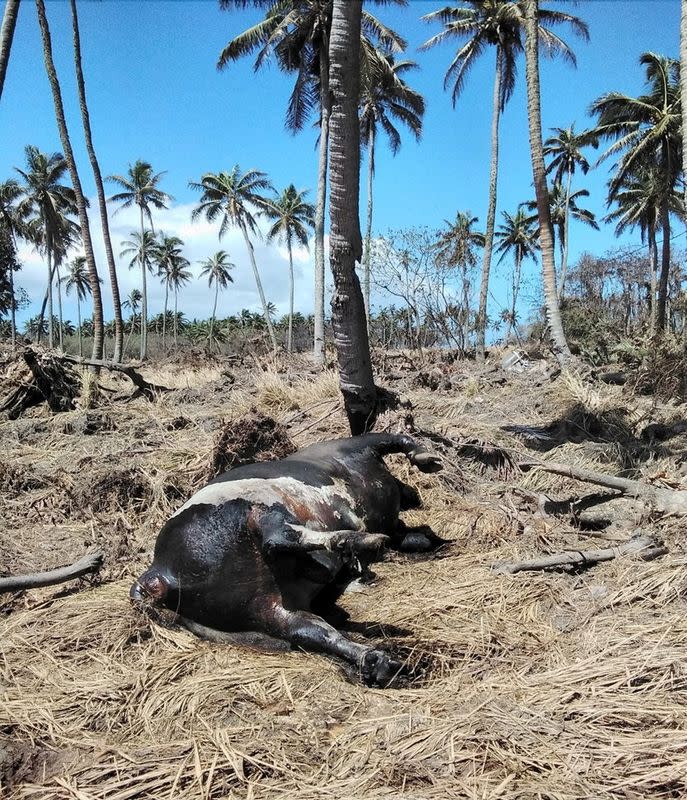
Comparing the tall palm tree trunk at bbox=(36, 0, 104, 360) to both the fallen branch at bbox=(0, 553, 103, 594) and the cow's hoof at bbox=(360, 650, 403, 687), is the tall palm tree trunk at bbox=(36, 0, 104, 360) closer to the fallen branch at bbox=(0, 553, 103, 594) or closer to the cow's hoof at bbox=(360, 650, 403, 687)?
the fallen branch at bbox=(0, 553, 103, 594)

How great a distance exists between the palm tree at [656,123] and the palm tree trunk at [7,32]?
24.4 m

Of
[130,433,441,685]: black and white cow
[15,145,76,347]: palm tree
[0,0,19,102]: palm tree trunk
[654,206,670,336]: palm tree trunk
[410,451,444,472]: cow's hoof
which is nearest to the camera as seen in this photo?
[130,433,441,685]: black and white cow

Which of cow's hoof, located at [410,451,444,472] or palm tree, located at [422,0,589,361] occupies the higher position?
palm tree, located at [422,0,589,361]

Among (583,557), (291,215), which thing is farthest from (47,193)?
(583,557)

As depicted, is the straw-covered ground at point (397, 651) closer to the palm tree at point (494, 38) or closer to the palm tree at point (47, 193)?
the palm tree at point (494, 38)

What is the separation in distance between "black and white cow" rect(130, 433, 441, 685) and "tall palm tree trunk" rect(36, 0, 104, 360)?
14394mm

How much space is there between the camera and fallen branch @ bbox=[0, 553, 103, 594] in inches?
138

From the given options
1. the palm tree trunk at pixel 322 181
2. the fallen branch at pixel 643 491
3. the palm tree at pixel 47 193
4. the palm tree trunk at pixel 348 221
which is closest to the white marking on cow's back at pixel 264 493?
the fallen branch at pixel 643 491

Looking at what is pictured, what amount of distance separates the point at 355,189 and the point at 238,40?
17485 mm

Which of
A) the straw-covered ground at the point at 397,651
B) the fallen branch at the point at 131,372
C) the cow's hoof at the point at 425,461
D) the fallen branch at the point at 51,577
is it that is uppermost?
the fallen branch at the point at 131,372

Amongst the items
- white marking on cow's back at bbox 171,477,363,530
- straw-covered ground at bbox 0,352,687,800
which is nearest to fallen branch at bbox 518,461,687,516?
straw-covered ground at bbox 0,352,687,800

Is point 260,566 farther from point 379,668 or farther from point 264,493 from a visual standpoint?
point 379,668

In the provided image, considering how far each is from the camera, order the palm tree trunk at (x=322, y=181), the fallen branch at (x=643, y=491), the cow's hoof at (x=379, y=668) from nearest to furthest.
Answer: the cow's hoof at (x=379, y=668), the fallen branch at (x=643, y=491), the palm tree trunk at (x=322, y=181)

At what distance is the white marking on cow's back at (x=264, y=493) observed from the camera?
3.48 m
